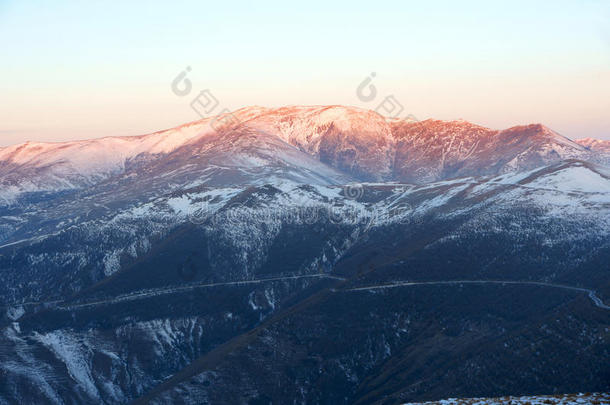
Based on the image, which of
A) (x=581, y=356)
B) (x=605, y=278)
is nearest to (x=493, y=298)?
(x=605, y=278)

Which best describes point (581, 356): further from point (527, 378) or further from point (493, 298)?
point (493, 298)

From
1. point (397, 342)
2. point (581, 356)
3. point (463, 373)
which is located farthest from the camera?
point (397, 342)

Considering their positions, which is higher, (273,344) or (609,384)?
(273,344)

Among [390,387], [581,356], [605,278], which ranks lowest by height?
[605,278]

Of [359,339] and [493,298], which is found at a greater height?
[359,339]

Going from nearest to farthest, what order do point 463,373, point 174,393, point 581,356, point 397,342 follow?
point 581,356, point 463,373, point 174,393, point 397,342

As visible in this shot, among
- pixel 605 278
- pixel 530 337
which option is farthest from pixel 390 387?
pixel 605 278

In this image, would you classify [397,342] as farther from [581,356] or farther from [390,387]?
[581,356]

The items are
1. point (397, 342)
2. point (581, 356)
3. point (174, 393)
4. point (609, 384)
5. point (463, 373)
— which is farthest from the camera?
point (397, 342)

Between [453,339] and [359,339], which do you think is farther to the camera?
[359,339]
